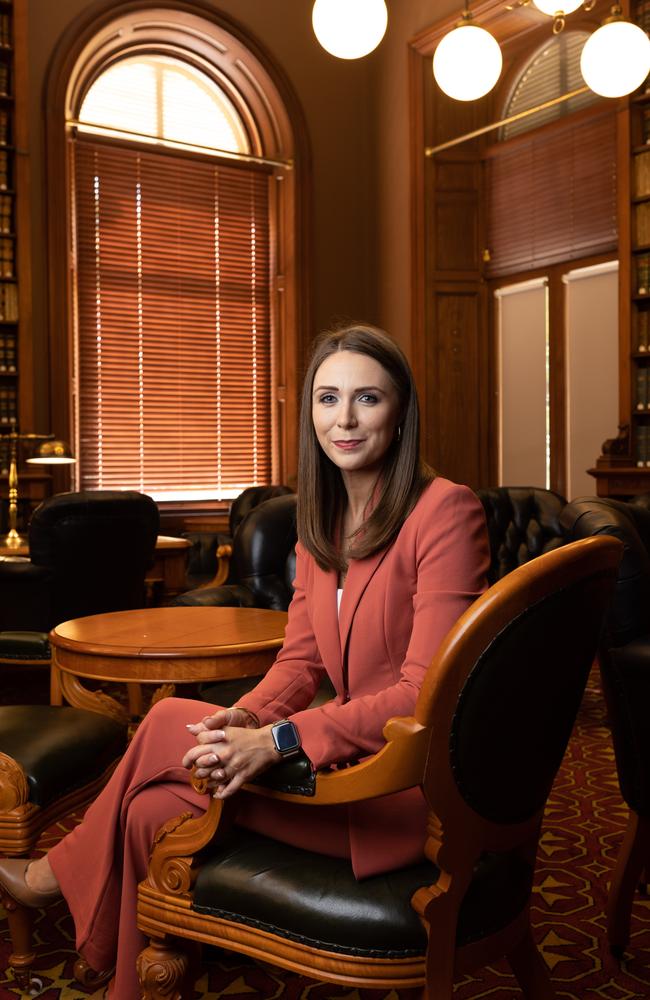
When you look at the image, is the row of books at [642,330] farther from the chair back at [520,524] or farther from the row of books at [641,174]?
the chair back at [520,524]

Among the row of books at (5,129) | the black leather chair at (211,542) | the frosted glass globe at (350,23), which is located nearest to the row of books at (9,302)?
the row of books at (5,129)

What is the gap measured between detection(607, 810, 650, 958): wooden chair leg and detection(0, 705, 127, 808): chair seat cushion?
117 cm

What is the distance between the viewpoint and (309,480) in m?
1.82

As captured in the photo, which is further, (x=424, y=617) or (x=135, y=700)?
(x=135, y=700)

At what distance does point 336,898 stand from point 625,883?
3.32 ft

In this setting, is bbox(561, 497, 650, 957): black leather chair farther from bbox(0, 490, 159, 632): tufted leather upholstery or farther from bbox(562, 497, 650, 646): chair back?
bbox(0, 490, 159, 632): tufted leather upholstery

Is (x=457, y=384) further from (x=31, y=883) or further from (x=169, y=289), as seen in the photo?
(x=31, y=883)

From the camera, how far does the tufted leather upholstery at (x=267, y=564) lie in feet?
11.9

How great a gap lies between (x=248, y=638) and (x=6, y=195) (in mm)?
4290

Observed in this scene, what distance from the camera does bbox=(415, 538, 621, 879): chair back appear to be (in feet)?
3.93

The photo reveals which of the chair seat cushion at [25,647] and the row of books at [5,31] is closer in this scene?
the chair seat cushion at [25,647]

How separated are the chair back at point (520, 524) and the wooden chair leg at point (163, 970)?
2.85 m

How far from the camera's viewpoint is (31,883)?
177cm

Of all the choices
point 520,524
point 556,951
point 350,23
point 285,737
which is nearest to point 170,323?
point 350,23
